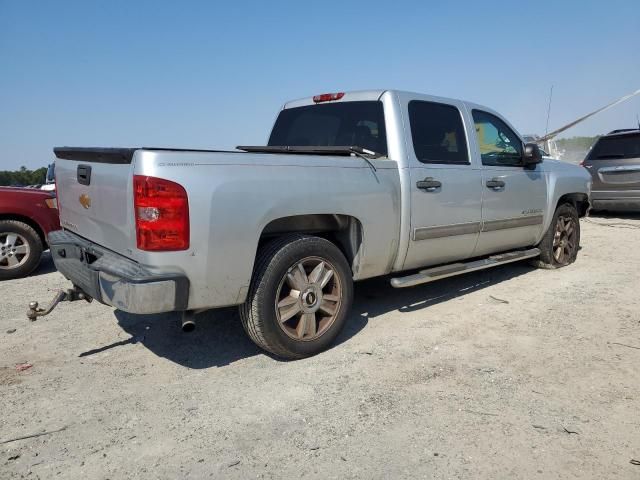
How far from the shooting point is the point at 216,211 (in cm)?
278

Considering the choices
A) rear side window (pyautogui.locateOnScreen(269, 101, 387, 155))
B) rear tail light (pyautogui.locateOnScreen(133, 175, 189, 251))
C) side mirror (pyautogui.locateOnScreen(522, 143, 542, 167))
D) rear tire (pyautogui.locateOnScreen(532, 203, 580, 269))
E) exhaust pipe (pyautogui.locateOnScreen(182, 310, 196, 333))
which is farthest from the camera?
rear tire (pyautogui.locateOnScreen(532, 203, 580, 269))

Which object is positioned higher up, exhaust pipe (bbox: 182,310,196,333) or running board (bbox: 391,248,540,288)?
running board (bbox: 391,248,540,288)

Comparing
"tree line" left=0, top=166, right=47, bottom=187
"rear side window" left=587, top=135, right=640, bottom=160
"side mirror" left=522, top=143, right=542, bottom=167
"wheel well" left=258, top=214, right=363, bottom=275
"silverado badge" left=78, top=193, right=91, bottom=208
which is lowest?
"tree line" left=0, top=166, right=47, bottom=187

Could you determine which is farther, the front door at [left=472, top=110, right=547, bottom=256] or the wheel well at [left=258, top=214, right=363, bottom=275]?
the front door at [left=472, top=110, right=547, bottom=256]

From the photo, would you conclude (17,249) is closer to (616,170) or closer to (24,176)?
(616,170)

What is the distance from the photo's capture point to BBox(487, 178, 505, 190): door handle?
180 inches

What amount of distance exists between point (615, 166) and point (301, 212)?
8.44 metres

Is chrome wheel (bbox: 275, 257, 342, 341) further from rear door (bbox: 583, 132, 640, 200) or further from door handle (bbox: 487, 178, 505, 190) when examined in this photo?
rear door (bbox: 583, 132, 640, 200)

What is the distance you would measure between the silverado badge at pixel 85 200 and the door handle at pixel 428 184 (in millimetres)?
2418

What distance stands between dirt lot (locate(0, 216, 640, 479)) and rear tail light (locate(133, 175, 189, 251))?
0.94 m

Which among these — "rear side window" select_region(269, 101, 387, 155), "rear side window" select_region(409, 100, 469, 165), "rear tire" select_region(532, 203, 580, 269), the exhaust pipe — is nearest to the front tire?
the exhaust pipe

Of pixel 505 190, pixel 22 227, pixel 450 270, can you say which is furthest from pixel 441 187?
pixel 22 227

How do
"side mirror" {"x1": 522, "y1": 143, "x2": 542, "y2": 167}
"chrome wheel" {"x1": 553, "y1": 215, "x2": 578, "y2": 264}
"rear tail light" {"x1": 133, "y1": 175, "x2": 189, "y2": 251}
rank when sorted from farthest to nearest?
"chrome wheel" {"x1": 553, "y1": 215, "x2": 578, "y2": 264}
"side mirror" {"x1": 522, "y1": 143, "x2": 542, "y2": 167}
"rear tail light" {"x1": 133, "y1": 175, "x2": 189, "y2": 251}

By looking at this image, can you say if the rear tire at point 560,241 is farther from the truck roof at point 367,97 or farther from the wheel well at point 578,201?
the truck roof at point 367,97
